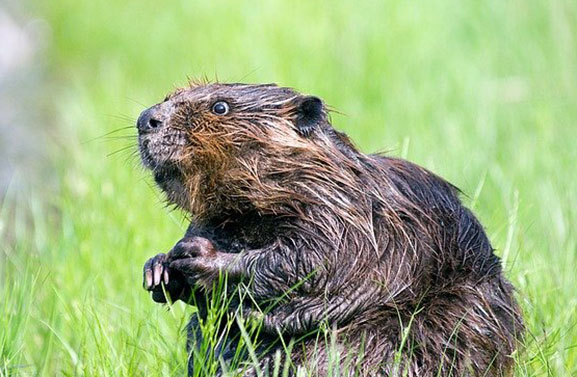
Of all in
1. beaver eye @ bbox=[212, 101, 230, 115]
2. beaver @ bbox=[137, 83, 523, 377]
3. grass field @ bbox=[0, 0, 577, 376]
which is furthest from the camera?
grass field @ bbox=[0, 0, 577, 376]

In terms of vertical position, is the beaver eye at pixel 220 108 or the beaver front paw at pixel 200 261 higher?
the beaver eye at pixel 220 108

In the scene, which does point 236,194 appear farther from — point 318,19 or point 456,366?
point 318,19

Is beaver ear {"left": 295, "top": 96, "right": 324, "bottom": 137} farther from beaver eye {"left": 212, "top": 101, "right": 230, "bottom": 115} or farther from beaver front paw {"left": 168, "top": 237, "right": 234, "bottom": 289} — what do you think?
beaver front paw {"left": 168, "top": 237, "right": 234, "bottom": 289}

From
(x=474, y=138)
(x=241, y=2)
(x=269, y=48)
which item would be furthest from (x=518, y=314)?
(x=241, y=2)

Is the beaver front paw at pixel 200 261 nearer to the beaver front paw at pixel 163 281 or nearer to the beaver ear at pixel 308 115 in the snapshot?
the beaver front paw at pixel 163 281

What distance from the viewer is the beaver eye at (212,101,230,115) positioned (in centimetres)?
357

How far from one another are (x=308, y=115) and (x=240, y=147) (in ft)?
0.71

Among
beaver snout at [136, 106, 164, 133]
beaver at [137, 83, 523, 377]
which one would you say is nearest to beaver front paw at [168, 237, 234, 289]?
beaver at [137, 83, 523, 377]

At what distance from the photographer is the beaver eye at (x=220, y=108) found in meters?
3.57

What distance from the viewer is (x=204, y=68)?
7.94 meters

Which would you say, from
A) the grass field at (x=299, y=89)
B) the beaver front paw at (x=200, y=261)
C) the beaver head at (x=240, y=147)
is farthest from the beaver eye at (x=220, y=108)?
the beaver front paw at (x=200, y=261)

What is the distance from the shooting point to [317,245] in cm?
334

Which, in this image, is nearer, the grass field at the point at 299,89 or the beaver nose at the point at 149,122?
the beaver nose at the point at 149,122

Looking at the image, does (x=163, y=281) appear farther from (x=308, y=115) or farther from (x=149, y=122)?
(x=308, y=115)
